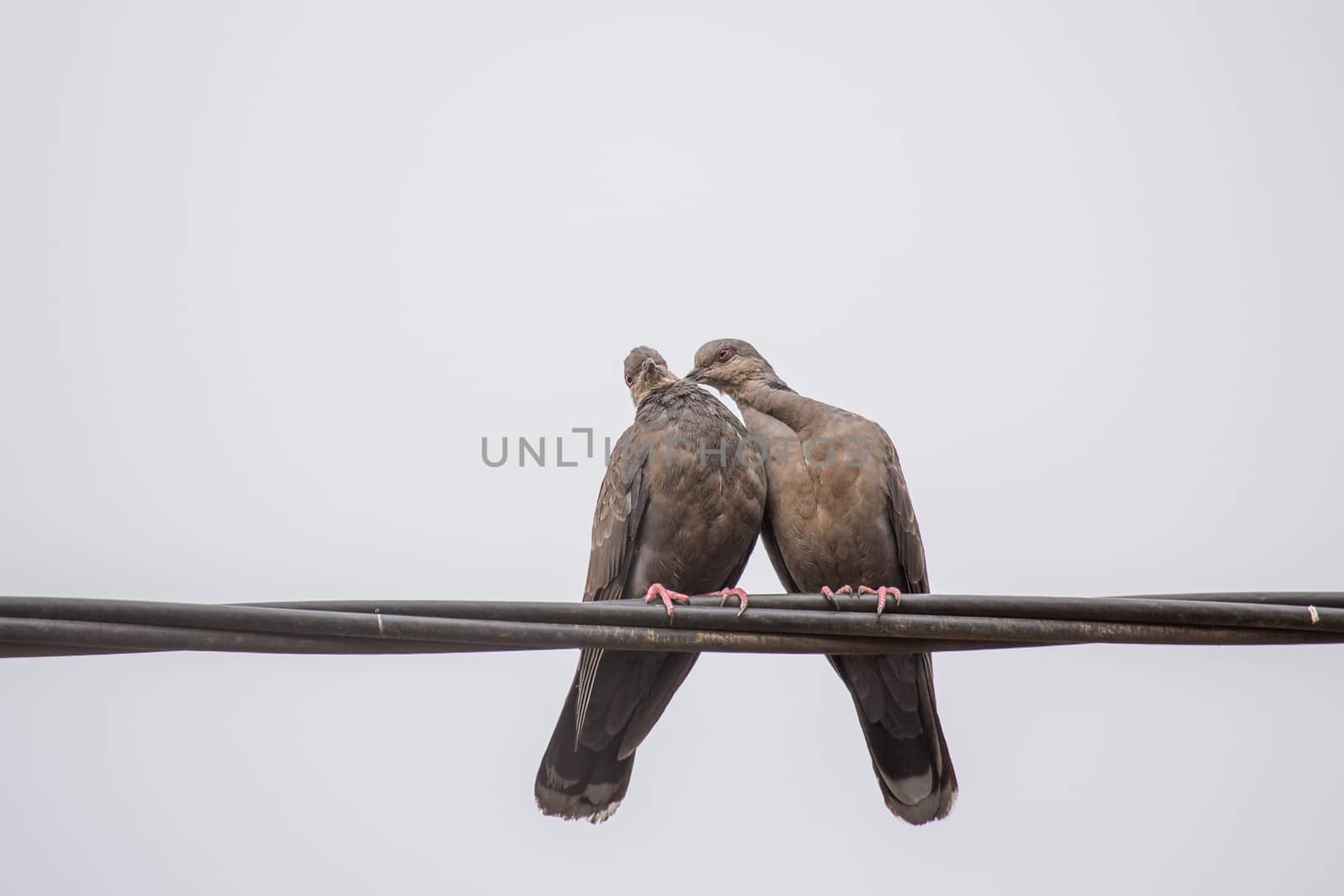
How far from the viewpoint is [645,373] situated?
634 centimetres

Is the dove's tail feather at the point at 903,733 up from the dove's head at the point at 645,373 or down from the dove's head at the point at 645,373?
down

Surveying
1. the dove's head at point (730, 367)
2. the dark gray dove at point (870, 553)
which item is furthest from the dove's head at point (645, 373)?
the dark gray dove at point (870, 553)

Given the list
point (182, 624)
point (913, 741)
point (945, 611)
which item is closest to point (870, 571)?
point (913, 741)

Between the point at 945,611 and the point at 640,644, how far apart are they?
81cm

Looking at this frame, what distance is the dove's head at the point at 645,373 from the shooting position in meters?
6.32

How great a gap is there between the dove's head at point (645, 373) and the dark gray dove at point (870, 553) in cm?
97

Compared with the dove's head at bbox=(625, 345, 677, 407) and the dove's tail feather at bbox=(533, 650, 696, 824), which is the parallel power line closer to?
the dove's tail feather at bbox=(533, 650, 696, 824)

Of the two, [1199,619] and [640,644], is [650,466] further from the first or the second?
[1199,619]

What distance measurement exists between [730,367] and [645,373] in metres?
0.45

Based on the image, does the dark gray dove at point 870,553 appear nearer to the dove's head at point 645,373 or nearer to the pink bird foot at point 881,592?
the pink bird foot at point 881,592

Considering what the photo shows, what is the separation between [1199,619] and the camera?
3.22 metres

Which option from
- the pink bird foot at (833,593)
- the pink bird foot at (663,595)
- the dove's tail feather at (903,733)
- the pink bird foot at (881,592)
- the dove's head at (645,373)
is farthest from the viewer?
the dove's head at (645,373)

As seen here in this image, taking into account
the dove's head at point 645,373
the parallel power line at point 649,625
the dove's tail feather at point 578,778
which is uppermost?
the dove's head at point 645,373

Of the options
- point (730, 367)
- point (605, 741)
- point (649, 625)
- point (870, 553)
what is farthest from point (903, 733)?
point (649, 625)
